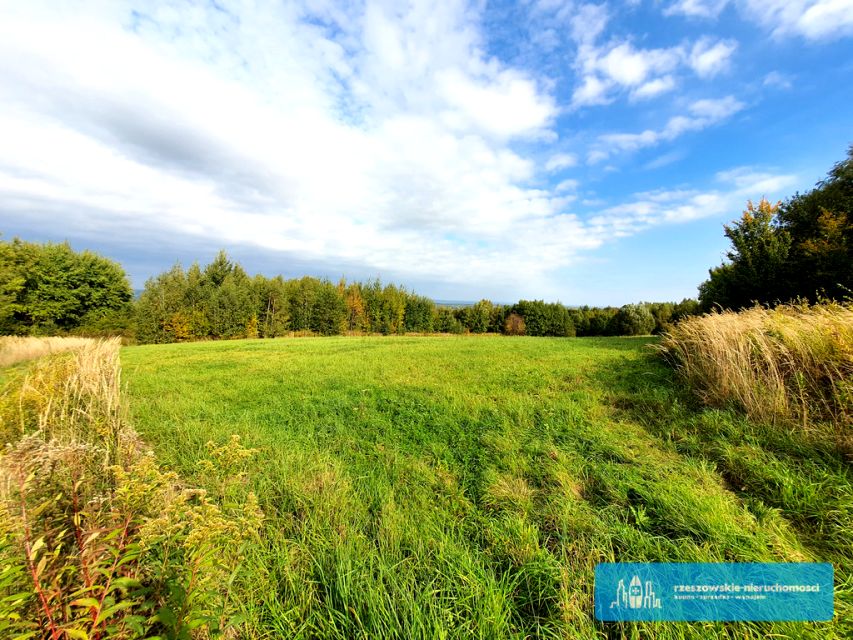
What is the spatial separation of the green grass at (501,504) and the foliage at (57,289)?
30.1m

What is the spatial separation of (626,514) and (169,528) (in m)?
2.84

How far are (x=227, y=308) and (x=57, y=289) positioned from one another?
1187cm

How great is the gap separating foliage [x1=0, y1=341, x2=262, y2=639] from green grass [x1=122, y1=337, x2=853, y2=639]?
370 mm

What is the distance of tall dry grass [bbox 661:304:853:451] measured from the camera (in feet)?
11.0

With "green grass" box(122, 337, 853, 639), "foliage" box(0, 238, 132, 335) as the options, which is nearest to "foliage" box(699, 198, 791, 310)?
"green grass" box(122, 337, 853, 639)

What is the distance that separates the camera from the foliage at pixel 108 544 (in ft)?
3.75

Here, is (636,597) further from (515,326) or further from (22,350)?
(515,326)

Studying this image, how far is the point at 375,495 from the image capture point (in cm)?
263

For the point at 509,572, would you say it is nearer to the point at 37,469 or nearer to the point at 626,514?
the point at 626,514

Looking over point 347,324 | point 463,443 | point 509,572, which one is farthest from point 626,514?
point 347,324

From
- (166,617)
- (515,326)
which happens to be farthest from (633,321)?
(166,617)

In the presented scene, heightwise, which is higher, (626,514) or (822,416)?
(822,416)

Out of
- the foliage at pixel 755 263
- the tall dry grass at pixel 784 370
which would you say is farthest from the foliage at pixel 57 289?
the foliage at pixel 755 263

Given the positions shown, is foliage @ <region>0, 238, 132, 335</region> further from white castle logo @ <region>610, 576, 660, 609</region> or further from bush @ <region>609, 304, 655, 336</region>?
bush @ <region>609, 304, 655, 336</region>
